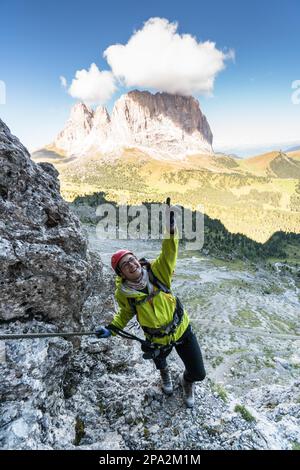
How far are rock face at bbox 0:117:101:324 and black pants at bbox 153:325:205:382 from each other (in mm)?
3013

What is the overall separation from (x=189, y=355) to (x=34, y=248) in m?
4.87

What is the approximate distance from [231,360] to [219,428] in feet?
76.9

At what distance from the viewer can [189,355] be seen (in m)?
7.93

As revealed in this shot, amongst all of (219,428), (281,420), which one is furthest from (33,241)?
(281,420)

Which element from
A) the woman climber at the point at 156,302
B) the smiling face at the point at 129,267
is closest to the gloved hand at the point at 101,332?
the woman climber at the point at 156,302

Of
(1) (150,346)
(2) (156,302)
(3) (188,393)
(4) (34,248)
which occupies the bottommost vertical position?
(3) (188,393)

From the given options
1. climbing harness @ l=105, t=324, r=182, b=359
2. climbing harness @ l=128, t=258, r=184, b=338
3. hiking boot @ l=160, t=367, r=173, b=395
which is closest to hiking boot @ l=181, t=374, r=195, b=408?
hiking boot @ l=160, t=367, r=173, b=395

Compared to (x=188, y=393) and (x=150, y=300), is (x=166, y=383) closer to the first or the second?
(x=188, y=393)

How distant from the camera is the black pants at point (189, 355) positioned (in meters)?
7.80

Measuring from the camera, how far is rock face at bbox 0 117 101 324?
26.0 ft

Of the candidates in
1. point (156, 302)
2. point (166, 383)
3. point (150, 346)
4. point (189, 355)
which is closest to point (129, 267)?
point (156, 302)

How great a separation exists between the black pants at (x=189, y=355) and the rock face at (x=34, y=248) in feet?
9.89

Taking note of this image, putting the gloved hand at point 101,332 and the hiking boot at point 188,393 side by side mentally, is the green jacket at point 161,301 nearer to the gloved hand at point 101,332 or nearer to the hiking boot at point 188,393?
the gloved hand at point 101,332

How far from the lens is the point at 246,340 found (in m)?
35.4
